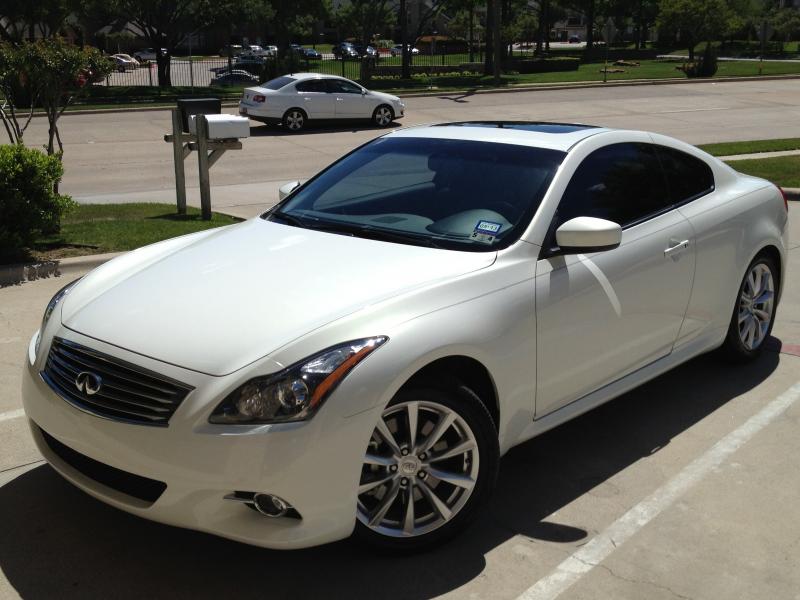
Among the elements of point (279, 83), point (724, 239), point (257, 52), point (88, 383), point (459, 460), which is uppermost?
point (257, 52)

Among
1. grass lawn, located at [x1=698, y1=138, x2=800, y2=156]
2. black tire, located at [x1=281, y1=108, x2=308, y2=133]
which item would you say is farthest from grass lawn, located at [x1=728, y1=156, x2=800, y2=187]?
black tire, located at [x1=281, y1=108, x2=308, y2=133]

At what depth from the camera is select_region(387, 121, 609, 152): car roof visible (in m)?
4.81

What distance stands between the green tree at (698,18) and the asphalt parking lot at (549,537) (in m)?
53.9

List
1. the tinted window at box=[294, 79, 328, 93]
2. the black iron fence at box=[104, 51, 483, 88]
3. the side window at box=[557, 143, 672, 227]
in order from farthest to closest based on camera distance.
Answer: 1. the black iron fence at box=[104, 51, 483, 88]
2. the tinted window at box=[294, 79, 328, 93]
3. the side window at box=[557, 143, 672, 227]

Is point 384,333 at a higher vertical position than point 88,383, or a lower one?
higher

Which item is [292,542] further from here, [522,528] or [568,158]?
[568,158]

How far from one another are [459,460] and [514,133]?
1.99 m

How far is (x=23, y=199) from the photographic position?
803 centimetres

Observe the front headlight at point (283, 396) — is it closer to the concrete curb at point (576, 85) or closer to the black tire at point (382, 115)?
the black tire at point (382, 115)

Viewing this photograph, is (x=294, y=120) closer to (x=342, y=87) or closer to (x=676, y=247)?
(x=342, y=87)

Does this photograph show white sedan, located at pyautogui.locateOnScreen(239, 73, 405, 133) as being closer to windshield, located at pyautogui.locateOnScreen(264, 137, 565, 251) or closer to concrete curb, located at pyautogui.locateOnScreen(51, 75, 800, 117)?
concrete curb, located at pyautogui.locateOnScreen(51, 75, 800, 117)

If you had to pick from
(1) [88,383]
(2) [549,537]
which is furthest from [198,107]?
(2) [549,537]

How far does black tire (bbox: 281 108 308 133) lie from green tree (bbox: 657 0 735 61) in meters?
37.1

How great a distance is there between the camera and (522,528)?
404 centimetres
